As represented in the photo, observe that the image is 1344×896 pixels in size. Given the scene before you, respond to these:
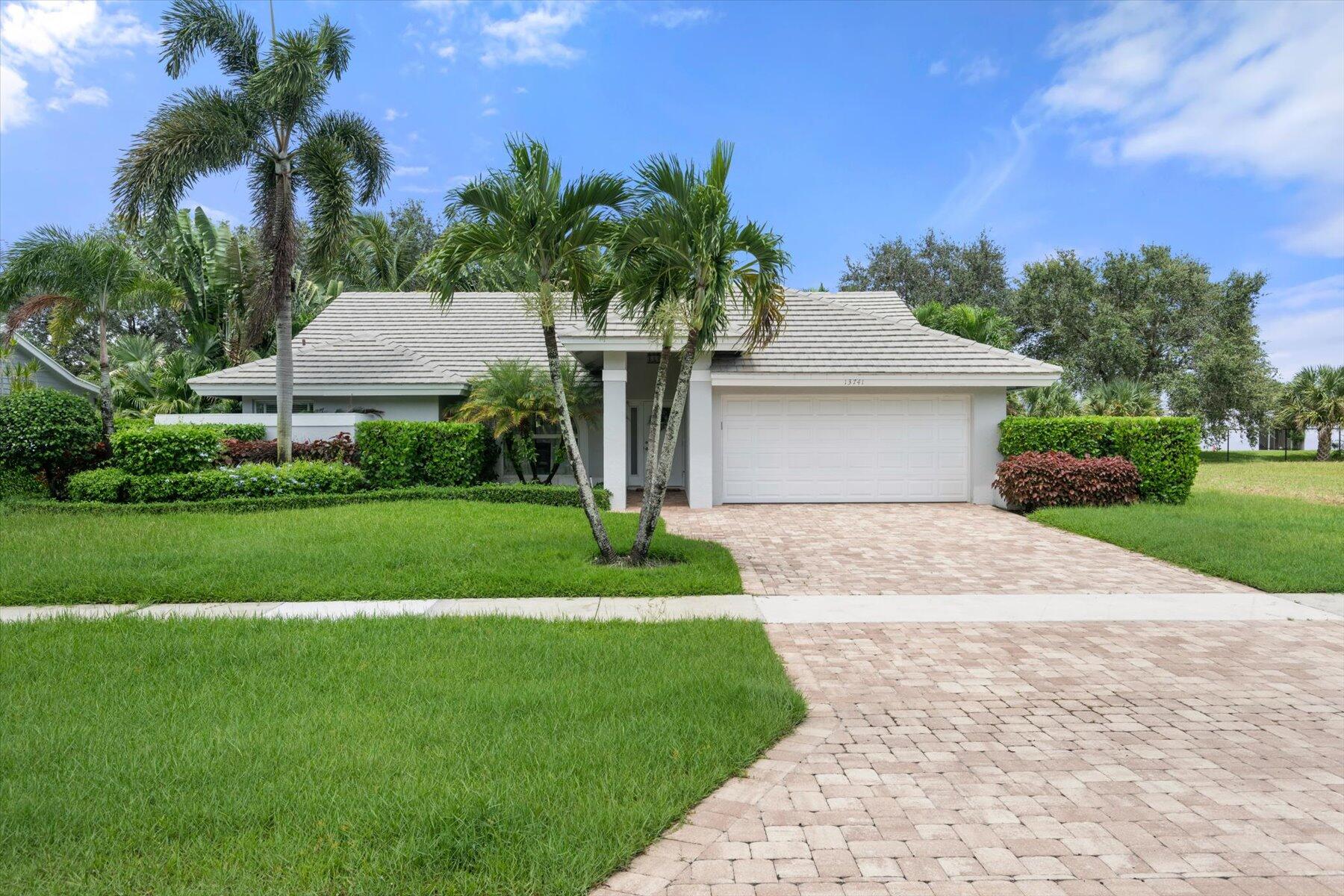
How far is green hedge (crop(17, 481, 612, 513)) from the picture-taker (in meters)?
14.1

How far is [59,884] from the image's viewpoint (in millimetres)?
2963

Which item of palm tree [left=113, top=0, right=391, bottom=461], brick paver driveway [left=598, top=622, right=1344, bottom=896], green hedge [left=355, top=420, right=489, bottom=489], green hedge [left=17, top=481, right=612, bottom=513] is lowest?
brick paver driveway [left=598, top=622, right=1344, bottom=896]

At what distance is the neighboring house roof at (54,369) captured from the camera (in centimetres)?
2289

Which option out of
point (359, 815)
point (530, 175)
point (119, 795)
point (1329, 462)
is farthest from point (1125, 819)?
point (1329, 462)

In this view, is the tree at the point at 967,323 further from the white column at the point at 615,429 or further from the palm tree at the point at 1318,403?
the palm tree at the point at 1318,403

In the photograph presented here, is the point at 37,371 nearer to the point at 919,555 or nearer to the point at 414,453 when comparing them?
the point at 414,453

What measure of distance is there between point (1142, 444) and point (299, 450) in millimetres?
17859

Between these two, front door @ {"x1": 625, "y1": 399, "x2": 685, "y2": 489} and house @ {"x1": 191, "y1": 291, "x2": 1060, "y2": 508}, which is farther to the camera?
front door @ {"x1": 625, "y1": 399, "x2": 685, "y2": 489}

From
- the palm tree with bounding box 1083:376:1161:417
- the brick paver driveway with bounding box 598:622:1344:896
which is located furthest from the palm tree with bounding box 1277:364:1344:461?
the brick paver driveway with bounding box 598:622:1344:896

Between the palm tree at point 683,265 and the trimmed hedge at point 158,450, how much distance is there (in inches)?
415

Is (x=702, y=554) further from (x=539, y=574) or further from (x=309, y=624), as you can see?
(x=309, y=624)

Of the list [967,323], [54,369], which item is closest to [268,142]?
[54,369]

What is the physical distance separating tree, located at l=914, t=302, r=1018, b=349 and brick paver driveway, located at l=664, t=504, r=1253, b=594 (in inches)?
452

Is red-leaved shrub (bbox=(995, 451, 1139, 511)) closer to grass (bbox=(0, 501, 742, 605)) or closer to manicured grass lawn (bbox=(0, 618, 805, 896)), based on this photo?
grass (bbox=(0, 501, 742, 605))
